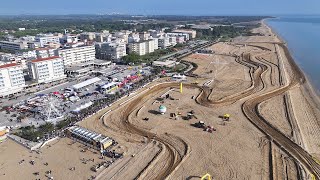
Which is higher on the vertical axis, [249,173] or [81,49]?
[81,49]

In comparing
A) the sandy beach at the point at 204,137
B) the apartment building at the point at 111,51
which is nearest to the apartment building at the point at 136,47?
the apartment building at the point at 111,51

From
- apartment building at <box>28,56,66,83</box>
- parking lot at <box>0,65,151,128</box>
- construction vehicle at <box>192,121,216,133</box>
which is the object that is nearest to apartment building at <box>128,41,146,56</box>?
parking lot at <box>0,65,151,128</box>

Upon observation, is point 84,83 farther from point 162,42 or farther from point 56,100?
→ point 162,42

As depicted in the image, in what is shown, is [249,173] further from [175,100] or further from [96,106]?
[96,106]

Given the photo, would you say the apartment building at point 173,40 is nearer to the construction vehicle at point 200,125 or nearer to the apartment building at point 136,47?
the apartment building at point 136,47

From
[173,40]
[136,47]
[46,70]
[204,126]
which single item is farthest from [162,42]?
[204,126]

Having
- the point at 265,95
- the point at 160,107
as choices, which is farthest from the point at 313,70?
the point at 160,107
